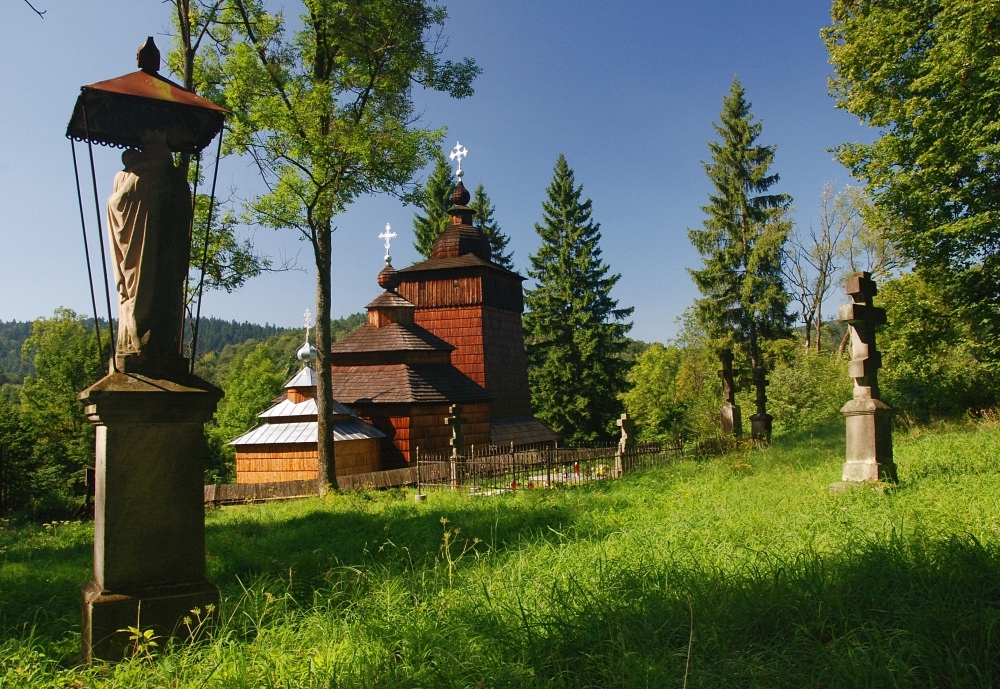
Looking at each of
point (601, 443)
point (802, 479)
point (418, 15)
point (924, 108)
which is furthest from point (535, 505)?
point (601, 443)

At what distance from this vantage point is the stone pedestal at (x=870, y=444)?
23.7 ft

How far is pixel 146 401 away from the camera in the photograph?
389 centimetres

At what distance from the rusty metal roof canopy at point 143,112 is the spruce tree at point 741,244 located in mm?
25157

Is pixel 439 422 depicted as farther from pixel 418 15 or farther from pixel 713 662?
pixel 713 662

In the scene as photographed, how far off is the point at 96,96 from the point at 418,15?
11710 mm

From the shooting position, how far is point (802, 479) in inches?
319

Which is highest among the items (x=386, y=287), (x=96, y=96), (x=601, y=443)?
(x=386, y=287)

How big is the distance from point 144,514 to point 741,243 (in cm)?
2727

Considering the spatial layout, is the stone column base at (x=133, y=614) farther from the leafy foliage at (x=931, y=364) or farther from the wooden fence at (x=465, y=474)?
the leafy foliage at (x=931, y=364)

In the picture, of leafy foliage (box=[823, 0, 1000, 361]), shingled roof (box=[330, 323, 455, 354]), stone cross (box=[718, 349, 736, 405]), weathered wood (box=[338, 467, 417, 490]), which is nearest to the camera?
leafy foliage (box=[823, 0, 1000, 361])

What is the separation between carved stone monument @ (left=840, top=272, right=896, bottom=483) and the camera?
24.0 ft

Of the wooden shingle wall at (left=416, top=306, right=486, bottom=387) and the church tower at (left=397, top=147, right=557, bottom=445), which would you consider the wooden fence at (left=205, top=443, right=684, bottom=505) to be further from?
the wooden shingle wall at (left=416, top=306, right=486, bottom=387)

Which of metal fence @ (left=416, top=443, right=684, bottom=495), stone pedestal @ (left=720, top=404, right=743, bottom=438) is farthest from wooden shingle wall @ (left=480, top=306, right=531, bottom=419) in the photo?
stone pedestal @ (left=720, top=404, right=743, bottom=438)

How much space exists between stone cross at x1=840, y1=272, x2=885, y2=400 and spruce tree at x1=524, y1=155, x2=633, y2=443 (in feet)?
82.4
